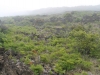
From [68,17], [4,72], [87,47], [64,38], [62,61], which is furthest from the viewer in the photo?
[68,17]

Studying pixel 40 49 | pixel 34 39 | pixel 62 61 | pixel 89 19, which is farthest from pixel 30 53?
pixel 89 19

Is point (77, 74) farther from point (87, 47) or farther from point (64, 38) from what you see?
point (64, 38)

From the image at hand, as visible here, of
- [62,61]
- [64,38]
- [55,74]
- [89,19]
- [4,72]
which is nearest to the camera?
[4,72]

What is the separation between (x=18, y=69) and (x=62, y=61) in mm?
5101

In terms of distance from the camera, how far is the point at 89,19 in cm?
5284

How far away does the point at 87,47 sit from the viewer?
24219mm

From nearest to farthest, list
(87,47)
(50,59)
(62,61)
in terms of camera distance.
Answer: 1. (62,61)
2. (50,59)
3. (87,47)

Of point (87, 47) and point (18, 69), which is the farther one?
point (87, 47)

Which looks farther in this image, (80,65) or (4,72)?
(80,65)

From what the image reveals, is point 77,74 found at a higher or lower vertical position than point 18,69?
lower

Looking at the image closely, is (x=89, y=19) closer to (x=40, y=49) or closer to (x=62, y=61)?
(x=40, y=49)

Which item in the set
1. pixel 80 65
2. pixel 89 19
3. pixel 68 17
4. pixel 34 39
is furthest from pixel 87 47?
pixel 68 17

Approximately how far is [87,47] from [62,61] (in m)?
5.09

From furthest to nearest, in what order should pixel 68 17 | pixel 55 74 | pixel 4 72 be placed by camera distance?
pixel 68 17
pixel 55 74
pixel 4 72
